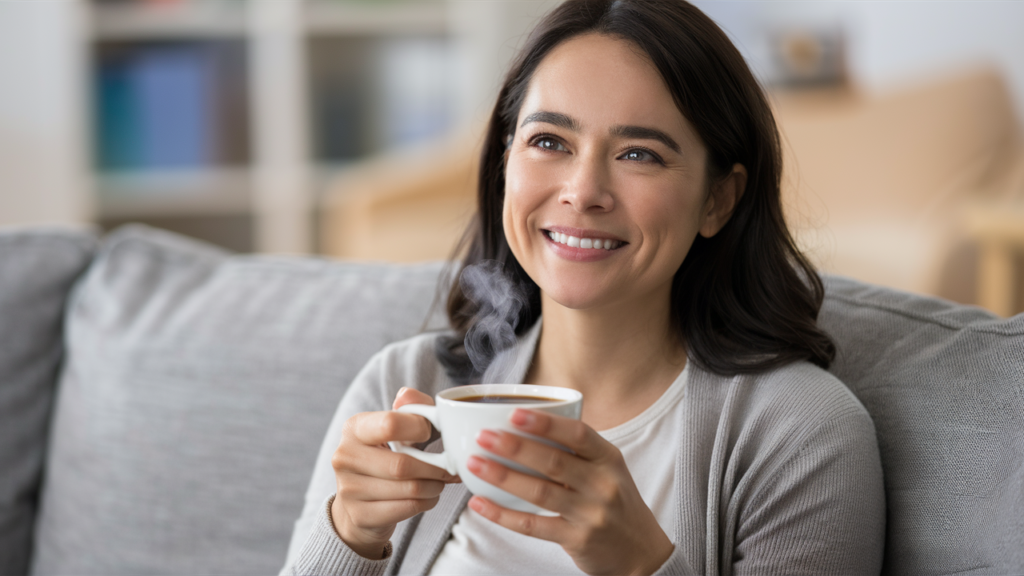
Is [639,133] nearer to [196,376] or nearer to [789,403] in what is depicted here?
[789,403]

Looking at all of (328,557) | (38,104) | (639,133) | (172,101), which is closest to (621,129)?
(639,133)

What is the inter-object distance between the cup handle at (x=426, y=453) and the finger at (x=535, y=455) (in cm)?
6

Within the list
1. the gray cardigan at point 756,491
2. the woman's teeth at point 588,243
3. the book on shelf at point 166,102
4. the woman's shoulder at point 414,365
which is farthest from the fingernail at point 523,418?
the book on shelf at point 166,102

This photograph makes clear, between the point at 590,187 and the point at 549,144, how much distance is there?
0.31ft

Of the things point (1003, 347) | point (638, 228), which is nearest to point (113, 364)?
point (638, 228)

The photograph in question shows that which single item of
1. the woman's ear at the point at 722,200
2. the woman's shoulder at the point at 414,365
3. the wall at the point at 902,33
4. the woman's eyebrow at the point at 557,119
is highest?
the wall at the point at 902,33

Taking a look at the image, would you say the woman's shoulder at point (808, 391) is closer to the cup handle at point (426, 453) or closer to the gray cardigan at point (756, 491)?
the gray cardigan at point (756, 491)

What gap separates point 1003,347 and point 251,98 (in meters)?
3.40

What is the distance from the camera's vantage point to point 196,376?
1433 mm

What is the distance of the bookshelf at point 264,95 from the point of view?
376 cm

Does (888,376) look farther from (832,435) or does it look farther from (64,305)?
(64,305)

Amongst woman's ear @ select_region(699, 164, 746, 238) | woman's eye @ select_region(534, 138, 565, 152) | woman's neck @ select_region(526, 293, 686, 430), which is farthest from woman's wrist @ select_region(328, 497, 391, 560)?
woman's ear @ select_region(699, 164, 746, 238)

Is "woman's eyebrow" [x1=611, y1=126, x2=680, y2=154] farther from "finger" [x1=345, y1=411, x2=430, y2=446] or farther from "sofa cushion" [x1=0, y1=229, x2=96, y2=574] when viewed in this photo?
"sofa cushion" [x1=0, y1=229, x2=96, y2=574]

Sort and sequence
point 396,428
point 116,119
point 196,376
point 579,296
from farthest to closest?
point 116,119, point 196,376, point 579,296, point 396,428
